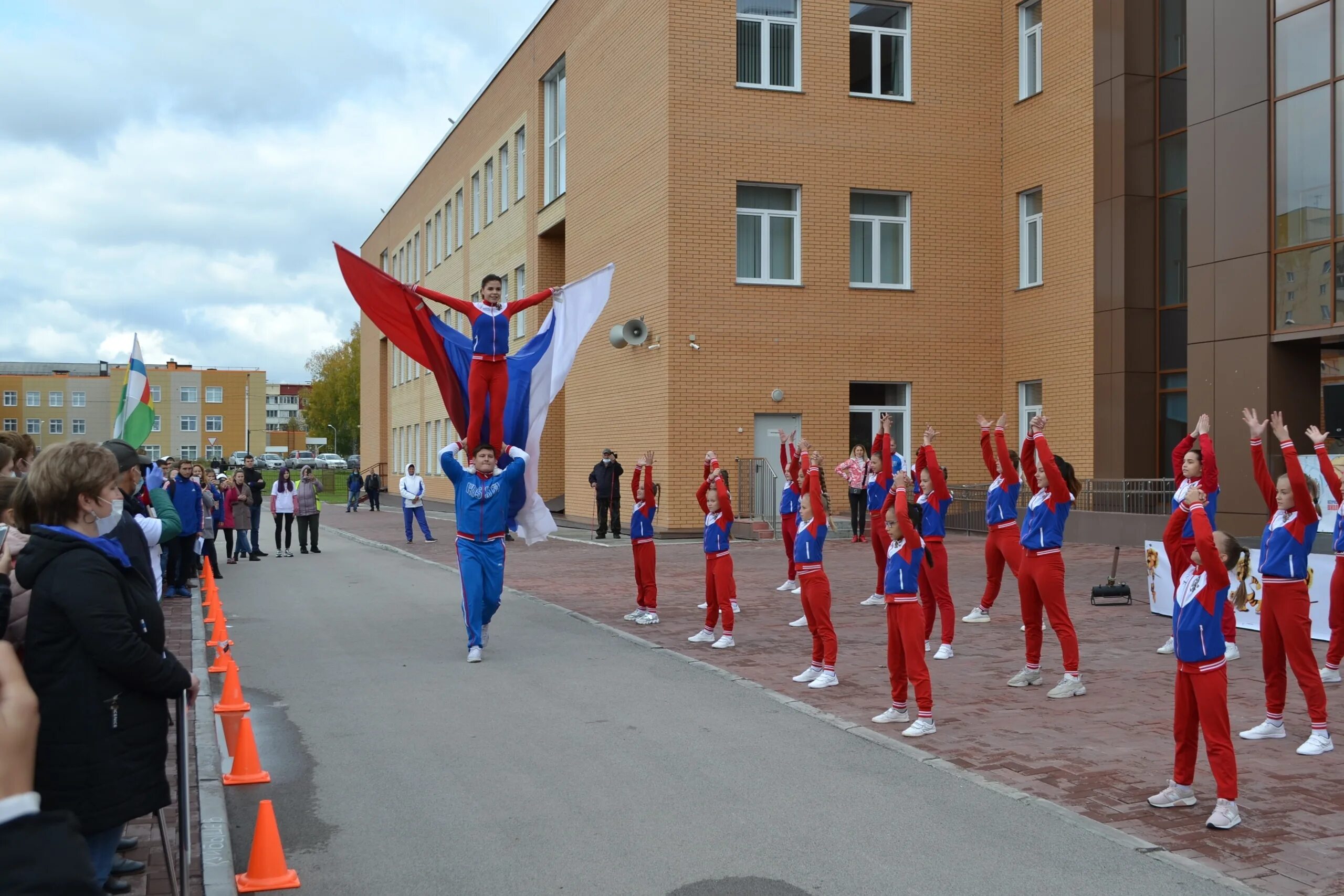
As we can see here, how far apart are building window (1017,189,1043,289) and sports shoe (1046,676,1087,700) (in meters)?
19.1

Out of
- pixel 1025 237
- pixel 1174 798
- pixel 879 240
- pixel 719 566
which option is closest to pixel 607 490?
pixel 879 240

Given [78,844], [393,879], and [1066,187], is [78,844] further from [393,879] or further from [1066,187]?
[1066,187]

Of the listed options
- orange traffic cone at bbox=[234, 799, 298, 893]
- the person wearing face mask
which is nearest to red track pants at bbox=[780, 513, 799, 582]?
orange traffic cone at bbox=[234, 799, 298, 893]

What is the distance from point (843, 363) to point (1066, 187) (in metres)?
6.09

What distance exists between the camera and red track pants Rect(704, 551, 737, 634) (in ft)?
37.8

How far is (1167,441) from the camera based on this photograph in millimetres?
23906

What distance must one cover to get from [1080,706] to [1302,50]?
1406cm

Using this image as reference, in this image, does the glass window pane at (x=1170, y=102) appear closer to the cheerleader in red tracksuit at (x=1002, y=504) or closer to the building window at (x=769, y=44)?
the building window at (x=769, y=44)

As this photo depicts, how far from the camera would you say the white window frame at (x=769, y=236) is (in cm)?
2619

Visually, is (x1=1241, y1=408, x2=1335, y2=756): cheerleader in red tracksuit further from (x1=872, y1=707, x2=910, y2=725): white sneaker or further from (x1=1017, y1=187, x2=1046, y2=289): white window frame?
(x1=1017, y1=187, x2=1046, y2=289): white window frame

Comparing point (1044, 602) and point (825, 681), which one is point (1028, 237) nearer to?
point (1044, 602)

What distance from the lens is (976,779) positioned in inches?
270

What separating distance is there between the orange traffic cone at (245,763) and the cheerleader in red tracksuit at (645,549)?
20.4 feet

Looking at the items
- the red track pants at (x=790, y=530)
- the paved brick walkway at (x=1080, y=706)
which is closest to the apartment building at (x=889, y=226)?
the paved brick walkway at (x=1080, y=706)
